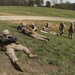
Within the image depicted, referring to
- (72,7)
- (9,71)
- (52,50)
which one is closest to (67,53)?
(52,50)

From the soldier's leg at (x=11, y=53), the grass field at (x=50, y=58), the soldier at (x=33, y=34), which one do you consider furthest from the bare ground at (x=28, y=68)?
the soldier at (x=33, y=34)

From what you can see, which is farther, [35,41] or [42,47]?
[35,41]

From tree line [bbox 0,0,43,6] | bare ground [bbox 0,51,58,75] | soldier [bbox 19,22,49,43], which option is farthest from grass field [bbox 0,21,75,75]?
tree line [bbox 0,0,43,6]

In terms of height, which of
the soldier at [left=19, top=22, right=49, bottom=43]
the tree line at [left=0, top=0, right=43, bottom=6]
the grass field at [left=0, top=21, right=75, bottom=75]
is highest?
the soldier at [left=19, top=22, right=49, bottom=43]

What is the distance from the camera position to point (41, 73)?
883 centimetres

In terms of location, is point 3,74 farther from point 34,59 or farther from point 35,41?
point 35,41

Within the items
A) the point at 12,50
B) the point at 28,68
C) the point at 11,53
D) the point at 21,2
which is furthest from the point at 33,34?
the point at 21,2

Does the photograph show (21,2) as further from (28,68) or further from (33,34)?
(28,68)

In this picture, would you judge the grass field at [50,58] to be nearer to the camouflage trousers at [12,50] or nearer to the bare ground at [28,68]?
the bare ground at [28,68]

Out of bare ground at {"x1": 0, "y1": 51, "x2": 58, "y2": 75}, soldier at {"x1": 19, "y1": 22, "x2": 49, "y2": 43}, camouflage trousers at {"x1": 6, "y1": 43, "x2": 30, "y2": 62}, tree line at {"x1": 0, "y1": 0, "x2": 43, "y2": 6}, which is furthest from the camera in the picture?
tree line at {"x1": 0, "y1": 0, "x2": 43, "y2": 6}

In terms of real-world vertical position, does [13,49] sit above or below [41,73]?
above

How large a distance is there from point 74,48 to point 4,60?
195 inches

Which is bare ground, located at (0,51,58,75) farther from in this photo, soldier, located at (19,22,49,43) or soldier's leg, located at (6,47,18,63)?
soldier, located at (19,22,49,43)

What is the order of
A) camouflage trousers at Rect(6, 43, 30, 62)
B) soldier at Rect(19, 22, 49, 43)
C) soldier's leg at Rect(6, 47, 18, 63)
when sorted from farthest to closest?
soldier at Rect(19, 22, 49, 43)
camouflage trousers at Rect(6, 43, 30, 62)
soldier's leg at Rect(6, 47, 18, 63)
